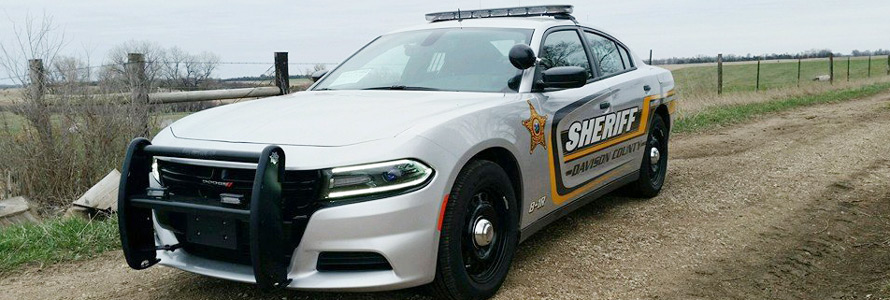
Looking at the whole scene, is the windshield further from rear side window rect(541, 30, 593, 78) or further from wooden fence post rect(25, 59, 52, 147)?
wooden fence post rect(25, 59, 52, 147)

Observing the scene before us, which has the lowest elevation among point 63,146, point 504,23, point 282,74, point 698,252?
point 698,252

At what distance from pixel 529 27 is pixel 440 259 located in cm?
207

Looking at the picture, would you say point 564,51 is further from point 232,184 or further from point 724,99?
point 724,99

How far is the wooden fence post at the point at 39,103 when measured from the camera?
→ 7.17m

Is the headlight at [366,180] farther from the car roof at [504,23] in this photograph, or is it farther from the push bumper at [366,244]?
the car roof at [504,23]

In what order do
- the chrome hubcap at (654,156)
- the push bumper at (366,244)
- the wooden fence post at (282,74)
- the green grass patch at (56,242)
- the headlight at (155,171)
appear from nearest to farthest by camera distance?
1. the push bumper at (366,244)
2. the headlight at (155,171)
3. the green grass patch at (56,242)
4. the chrome hubcap at (654,156)
5. the wooden fence post at (282,74)

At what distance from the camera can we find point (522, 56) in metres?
4.32

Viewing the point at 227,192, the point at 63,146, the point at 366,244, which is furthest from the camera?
the point at 63,146

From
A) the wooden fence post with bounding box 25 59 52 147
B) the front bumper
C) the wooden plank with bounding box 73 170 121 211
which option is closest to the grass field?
the wooden fence post with bounding box 25 59 52 147

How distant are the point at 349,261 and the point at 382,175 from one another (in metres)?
0.40

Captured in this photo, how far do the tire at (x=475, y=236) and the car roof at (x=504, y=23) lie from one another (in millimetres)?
1433

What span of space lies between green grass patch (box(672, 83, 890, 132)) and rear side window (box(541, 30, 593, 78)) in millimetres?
6871

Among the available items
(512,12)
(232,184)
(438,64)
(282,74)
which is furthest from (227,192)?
(282,74)

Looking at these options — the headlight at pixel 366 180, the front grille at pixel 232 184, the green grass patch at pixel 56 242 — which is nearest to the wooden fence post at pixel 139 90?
the green grass patch at pixel 56 242
